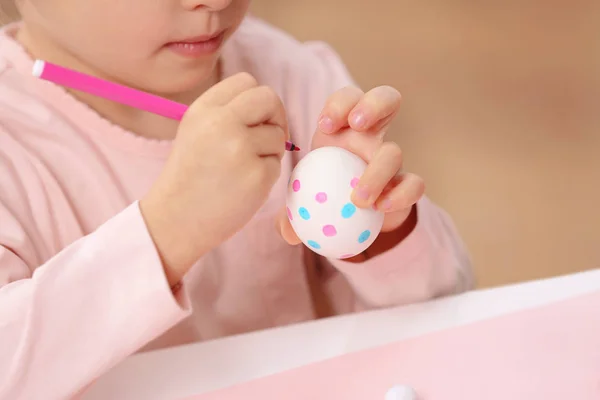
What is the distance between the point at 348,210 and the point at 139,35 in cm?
18

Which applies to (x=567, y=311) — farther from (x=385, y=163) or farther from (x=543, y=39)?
(x=543, y=39)

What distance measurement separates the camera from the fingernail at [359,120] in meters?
0.44

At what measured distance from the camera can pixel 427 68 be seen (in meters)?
1.35

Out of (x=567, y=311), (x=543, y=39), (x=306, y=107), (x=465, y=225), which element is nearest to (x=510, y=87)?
(x=543, y=39)

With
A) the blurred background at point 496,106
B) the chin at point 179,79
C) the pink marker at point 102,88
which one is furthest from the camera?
the blurred background at point 496,106

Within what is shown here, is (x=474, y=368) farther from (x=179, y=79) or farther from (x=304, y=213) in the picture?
(x=179, y=79)

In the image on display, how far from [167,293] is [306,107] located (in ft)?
0.89

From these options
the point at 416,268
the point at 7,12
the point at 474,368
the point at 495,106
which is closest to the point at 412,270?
the point at 416,268

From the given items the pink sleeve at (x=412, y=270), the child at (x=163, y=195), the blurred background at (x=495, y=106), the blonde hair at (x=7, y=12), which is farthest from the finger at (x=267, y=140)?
the blurred background at (x=495, y=106)

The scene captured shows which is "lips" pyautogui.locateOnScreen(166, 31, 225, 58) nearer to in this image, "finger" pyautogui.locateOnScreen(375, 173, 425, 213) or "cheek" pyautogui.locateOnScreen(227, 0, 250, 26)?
"cheek" pyautogui.locateOnScreen(227, 0, 250, 26)

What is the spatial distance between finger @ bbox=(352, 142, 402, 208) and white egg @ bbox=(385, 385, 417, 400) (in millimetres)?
116

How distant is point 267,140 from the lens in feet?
1.37

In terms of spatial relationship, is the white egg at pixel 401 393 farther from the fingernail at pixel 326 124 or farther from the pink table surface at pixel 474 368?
the fingernail at pixel 326 124

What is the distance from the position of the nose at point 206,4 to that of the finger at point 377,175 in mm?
137
